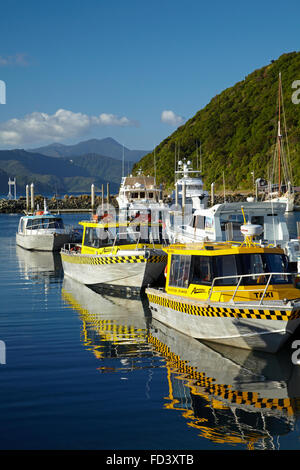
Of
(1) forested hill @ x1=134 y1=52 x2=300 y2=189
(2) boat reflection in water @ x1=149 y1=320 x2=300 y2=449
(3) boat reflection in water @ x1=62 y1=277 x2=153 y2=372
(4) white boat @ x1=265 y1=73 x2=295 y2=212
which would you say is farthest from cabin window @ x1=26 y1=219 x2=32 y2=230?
(1) forested hill @ x1=134 y1=52 x2=300 y2=189

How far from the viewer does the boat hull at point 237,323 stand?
1277cm

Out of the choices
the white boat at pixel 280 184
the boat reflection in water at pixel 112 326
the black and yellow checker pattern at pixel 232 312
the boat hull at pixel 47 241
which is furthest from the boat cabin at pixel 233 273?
the boat hull at pixel 47 241

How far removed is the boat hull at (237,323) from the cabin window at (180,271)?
52 centimetres

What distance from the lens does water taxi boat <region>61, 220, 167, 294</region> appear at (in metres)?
22.2

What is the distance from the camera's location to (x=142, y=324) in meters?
18.1

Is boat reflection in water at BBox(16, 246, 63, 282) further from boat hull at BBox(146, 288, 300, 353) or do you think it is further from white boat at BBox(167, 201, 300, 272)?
boat hull at BBox(146, 288, 300, 353)

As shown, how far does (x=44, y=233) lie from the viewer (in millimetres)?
42938

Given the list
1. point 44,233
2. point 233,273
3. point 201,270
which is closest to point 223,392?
point 233,273

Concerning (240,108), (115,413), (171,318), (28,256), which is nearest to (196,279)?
(171,318)

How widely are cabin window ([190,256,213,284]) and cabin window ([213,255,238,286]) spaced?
0.21 m

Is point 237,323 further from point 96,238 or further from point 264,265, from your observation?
point 96,238

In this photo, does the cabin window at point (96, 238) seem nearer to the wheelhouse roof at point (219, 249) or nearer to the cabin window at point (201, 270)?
the wheelhouse roof at point (219, 249)

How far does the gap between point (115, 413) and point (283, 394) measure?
11.8ft

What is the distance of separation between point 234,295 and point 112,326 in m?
→ 5.77
